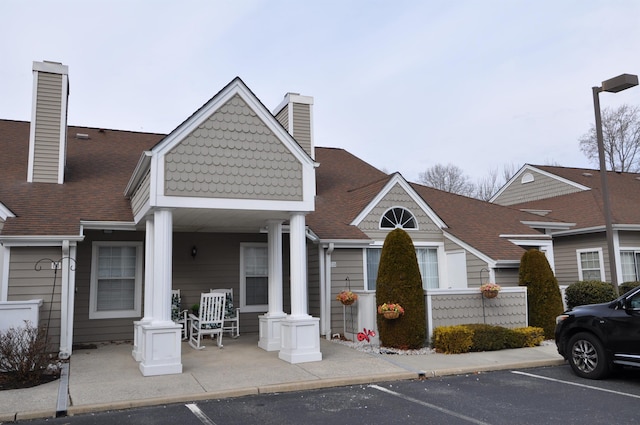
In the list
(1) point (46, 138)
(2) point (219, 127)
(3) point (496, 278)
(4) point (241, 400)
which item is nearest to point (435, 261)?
(3) point (496, 278)

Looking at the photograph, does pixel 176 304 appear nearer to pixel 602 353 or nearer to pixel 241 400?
pixel 241 400

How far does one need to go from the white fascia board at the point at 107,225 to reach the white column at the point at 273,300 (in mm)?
2998

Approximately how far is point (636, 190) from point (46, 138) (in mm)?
21029

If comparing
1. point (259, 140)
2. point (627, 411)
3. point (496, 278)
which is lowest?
point (627, 411)

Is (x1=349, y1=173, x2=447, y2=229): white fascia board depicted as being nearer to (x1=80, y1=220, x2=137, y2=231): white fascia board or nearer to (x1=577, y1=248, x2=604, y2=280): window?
(x1=80, y1=220, x2=137, y2=231): white fascia board

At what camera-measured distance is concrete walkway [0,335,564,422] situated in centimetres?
662

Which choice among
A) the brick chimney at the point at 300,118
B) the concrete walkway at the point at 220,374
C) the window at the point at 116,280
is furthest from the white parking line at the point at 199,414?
the brick chimney at the point at 300,118

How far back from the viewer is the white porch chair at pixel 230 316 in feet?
38.8

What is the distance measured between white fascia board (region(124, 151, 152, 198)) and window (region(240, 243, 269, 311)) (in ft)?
10.0

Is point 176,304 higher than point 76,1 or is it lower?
lower

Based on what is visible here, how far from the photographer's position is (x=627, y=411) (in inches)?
241

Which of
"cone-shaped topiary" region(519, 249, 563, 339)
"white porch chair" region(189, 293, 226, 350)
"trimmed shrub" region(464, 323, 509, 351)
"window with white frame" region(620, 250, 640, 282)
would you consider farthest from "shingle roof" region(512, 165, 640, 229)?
"white porch chair" region(189, 293, 226, 350)

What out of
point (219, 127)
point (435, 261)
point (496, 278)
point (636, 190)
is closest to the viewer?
point (219, 127)

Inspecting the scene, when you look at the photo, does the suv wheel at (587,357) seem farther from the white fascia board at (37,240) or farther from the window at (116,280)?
the white fascia board at (37,240)
